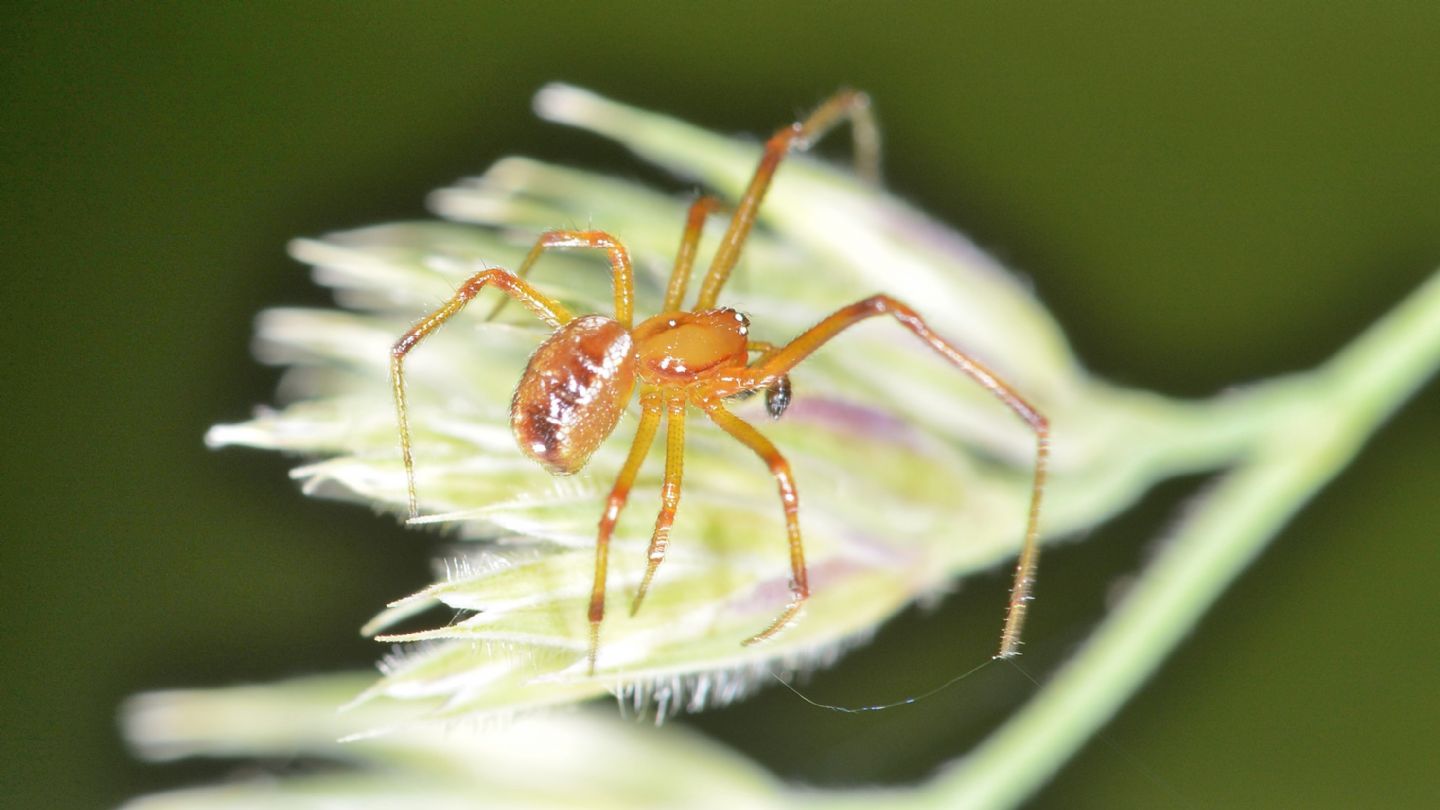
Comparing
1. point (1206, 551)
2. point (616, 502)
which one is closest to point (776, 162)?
point (616, 502)

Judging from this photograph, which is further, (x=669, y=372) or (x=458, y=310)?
(x=669, y=372)

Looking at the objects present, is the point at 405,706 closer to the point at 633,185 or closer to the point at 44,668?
the point at 633,185

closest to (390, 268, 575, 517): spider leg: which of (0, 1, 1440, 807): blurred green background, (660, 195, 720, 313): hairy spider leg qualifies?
(660, 195, 720, 313): hairy spider leg

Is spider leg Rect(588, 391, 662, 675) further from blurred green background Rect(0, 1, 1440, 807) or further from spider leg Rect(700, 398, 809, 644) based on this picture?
blurred green background Rect(0, 1, 1440, 807)

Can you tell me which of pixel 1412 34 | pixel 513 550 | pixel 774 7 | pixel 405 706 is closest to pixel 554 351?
pixel 513 550

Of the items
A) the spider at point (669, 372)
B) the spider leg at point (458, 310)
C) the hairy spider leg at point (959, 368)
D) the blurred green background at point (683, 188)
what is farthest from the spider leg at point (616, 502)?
the blurred green background at point (683, 188)

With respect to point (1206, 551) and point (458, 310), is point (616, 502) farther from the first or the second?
point (1206, 551)
